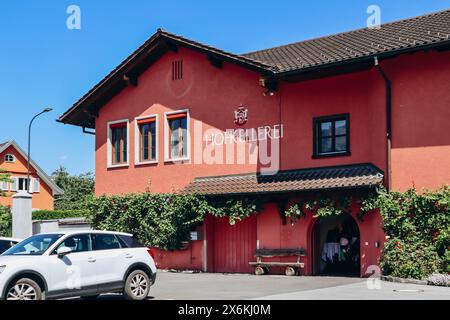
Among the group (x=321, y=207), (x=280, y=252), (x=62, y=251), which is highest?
(x=321, y=207)

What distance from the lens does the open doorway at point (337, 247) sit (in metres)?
22.0

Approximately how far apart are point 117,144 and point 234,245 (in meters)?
7.02

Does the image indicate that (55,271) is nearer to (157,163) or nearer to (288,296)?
(288,296)

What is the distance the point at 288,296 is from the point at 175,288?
380 centimetres

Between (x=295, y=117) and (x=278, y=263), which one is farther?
(x=295, y=117)

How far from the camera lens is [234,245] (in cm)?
2422

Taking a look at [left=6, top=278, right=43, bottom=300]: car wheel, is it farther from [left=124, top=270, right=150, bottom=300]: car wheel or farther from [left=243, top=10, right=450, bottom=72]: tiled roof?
[left=243, top=10, right=450, bottom=72]: tiled roof

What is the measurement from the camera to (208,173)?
24844 mm

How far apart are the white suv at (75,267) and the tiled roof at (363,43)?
906cm

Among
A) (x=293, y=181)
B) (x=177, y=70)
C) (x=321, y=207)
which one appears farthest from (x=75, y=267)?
(x=177, y=70)

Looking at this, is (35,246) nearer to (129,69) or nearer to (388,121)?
(388,121)

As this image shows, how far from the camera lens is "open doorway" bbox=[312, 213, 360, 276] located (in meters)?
22.0

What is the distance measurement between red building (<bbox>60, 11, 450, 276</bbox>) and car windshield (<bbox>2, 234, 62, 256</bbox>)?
29.5 feet
